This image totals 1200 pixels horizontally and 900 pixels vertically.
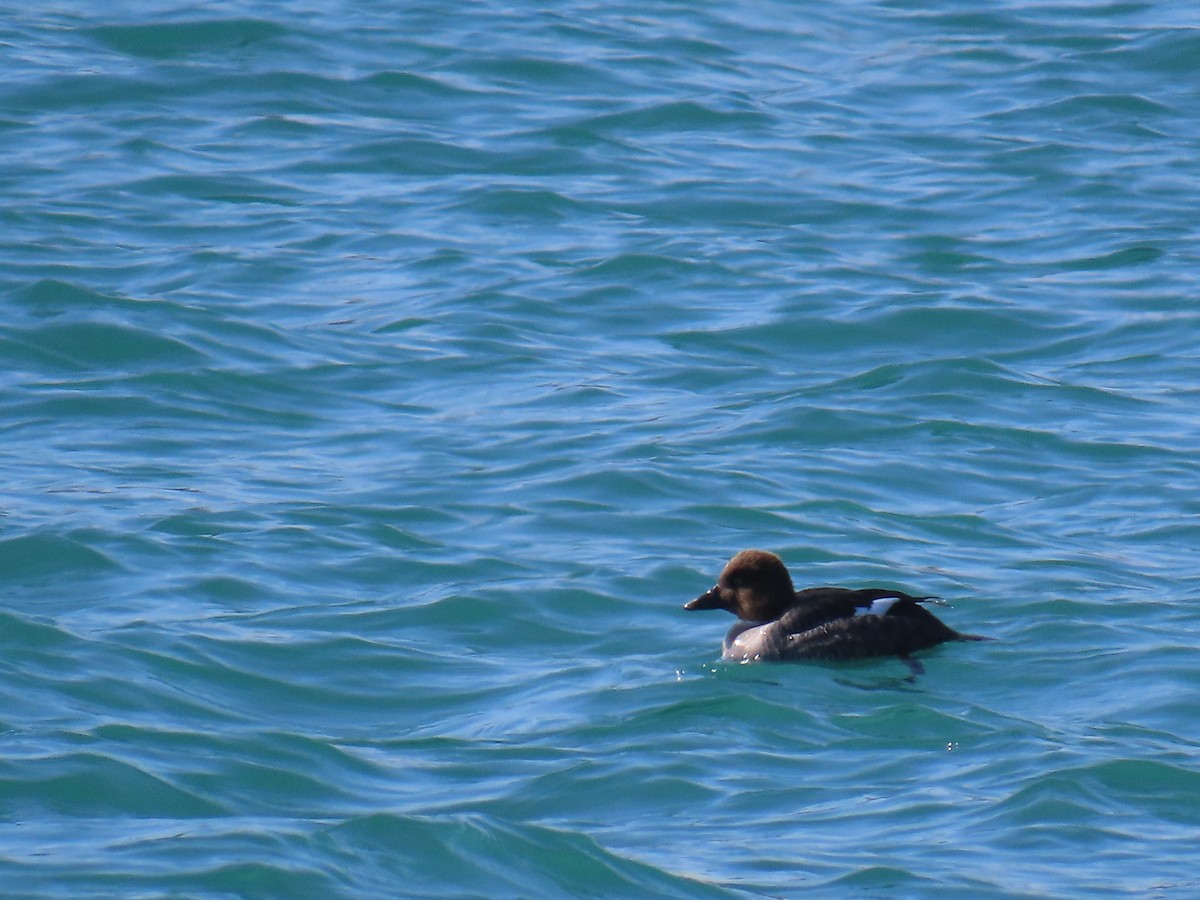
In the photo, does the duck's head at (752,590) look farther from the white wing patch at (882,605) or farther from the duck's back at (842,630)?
the white wing patch at (882,605)

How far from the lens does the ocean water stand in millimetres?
7020

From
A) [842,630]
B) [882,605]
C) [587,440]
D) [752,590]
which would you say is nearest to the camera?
[882,605]

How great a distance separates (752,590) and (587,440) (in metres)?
2.34

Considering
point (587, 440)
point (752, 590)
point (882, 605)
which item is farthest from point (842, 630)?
point (587, 440)

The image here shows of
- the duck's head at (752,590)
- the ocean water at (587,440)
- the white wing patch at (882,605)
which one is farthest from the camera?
the duck's head at (752,590)

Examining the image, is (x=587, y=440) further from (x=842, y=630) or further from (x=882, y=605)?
(x=882, y=605)

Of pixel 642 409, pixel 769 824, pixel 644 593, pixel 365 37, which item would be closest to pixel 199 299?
pixel 642 409

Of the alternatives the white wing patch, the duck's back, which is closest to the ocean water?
the duck's back

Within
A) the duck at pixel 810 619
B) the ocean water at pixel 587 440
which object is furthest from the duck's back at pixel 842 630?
the ocean water at pixel 587 440

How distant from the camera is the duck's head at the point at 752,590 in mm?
9141

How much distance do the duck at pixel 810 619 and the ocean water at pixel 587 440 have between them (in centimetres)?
12

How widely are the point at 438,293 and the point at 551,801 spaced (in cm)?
684

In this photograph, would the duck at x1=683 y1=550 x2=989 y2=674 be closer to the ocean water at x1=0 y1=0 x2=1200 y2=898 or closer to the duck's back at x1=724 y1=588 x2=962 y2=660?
the duck's back at x1=724 y1=588 x2=962 y2=660

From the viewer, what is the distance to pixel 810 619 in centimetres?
912
